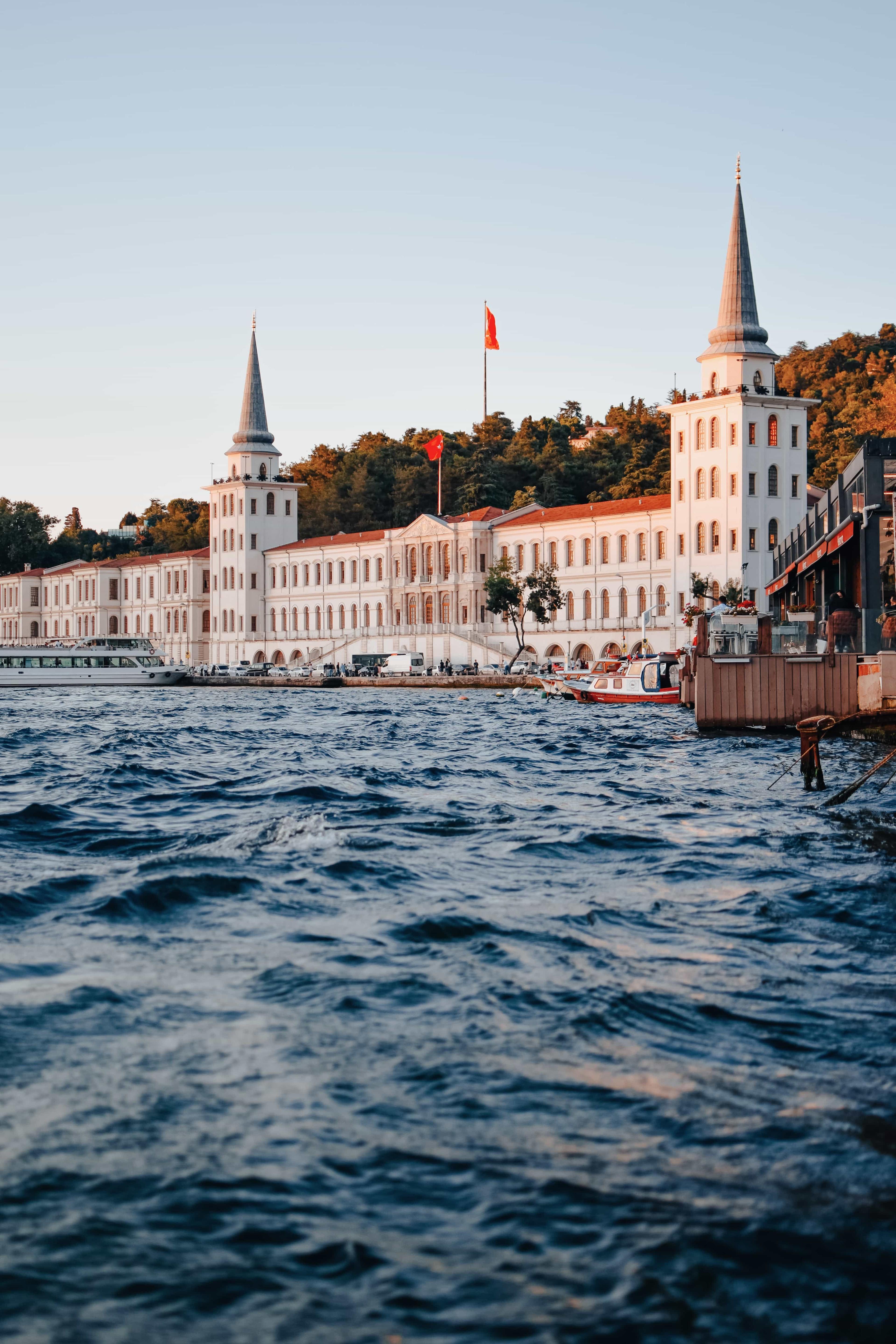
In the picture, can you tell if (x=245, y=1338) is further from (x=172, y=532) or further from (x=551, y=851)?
(x=172, y=532)

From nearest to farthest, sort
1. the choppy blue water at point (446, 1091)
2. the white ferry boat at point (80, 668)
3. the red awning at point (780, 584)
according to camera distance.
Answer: the choppy blue water at point (446, 1091) → the red awning at point (780, 584) → the white ferry boat at point (80, 668)

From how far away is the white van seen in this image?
92.8m

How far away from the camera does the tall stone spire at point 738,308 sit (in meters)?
86.5

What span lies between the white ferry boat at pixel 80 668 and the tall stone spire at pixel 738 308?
130ft

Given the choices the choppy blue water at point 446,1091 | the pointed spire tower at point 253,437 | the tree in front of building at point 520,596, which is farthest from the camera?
the pointed spire tower at point 253,437

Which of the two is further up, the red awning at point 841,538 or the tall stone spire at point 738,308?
the tall stone spire at point 738,308

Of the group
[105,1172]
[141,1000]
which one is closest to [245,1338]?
[105,1172]

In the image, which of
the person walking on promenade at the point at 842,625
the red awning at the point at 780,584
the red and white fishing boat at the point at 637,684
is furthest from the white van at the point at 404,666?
the person walking on promenade at the point at 842,625

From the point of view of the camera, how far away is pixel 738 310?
87250mm

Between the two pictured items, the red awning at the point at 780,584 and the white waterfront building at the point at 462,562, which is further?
the white waterfront building at the point at 462,562

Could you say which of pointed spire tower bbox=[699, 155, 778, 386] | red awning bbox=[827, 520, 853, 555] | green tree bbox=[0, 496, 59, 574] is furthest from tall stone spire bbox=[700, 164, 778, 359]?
green tree bbox=[0, 496, 59, 574]

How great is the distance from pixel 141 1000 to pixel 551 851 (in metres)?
6.54

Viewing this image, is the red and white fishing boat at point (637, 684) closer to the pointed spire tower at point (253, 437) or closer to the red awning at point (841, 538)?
the red awning at point (841, 538)

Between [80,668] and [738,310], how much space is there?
46.4 metres
